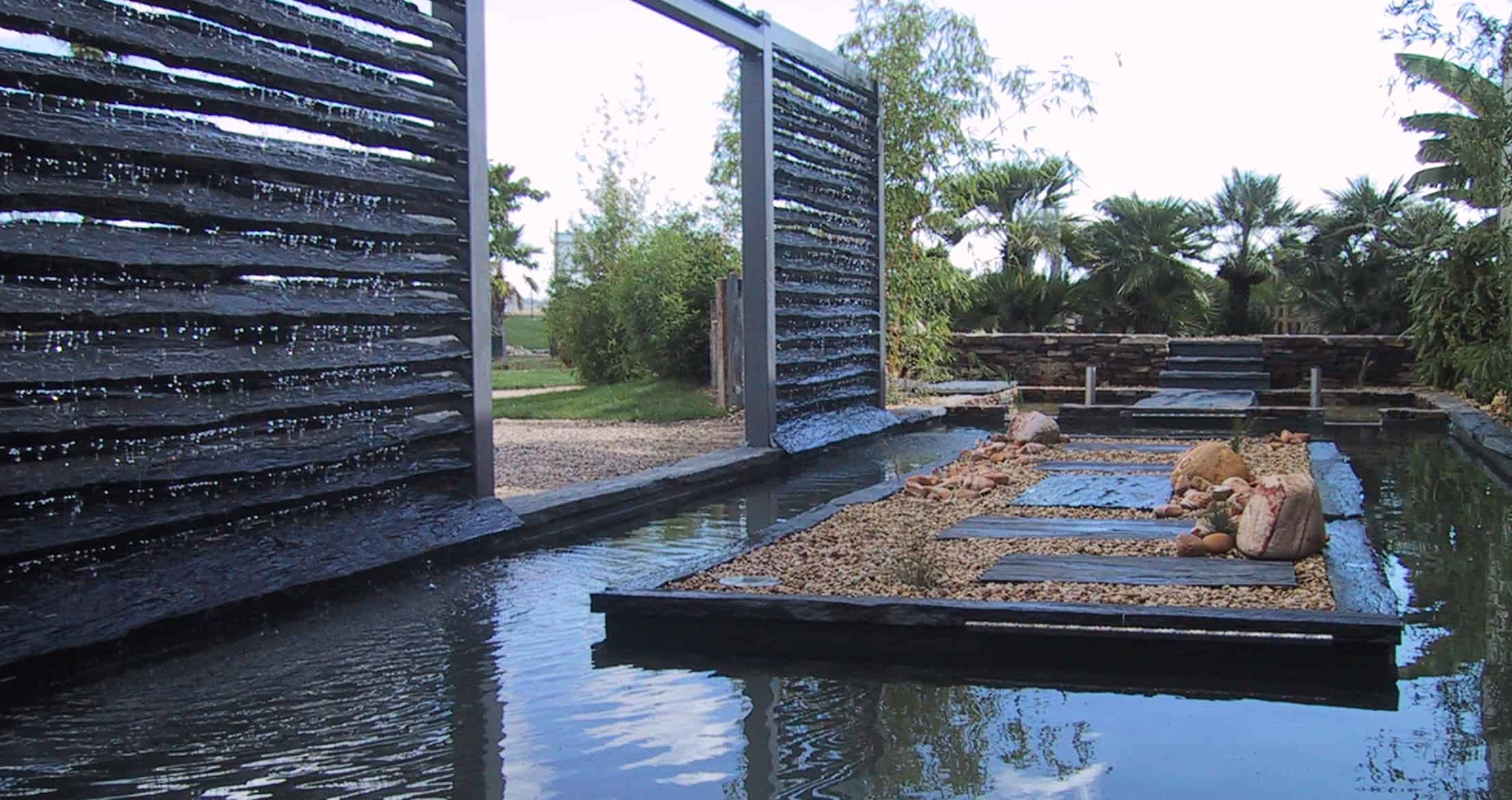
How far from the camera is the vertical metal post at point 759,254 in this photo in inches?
354

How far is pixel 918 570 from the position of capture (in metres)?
4.44

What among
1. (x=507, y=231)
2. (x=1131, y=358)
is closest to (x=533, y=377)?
(x=507, y=231)

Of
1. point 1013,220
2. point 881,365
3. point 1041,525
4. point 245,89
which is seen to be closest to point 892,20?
point 881,365

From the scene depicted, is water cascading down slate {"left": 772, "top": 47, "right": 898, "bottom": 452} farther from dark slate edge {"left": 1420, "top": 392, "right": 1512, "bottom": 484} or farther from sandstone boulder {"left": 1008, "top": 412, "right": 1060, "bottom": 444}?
dark slate edge {"left": 1420, "top": 392, "right": 1512, "bottom": 484}

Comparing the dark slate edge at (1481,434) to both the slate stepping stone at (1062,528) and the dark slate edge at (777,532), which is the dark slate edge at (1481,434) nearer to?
the dark slate edge at (777,532)

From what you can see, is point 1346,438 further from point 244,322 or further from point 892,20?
point 244,322

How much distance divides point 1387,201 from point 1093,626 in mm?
14808

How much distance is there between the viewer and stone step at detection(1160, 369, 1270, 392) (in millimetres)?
15234

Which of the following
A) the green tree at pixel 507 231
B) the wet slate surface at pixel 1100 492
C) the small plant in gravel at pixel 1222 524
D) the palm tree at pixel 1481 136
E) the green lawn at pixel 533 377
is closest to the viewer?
the small plant in gravel at pixel 1222 524

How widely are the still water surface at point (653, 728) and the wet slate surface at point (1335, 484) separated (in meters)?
1.31

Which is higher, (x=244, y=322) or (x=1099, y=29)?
(x=1099, y=29)

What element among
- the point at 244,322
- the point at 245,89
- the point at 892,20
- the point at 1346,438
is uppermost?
the point at 892,20

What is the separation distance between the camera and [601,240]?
53.5 ft

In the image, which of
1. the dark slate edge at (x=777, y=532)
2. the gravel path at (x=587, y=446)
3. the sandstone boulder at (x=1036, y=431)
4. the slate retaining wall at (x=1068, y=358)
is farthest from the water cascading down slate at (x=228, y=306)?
the slate retaining wall at (x=1068, y=358)
